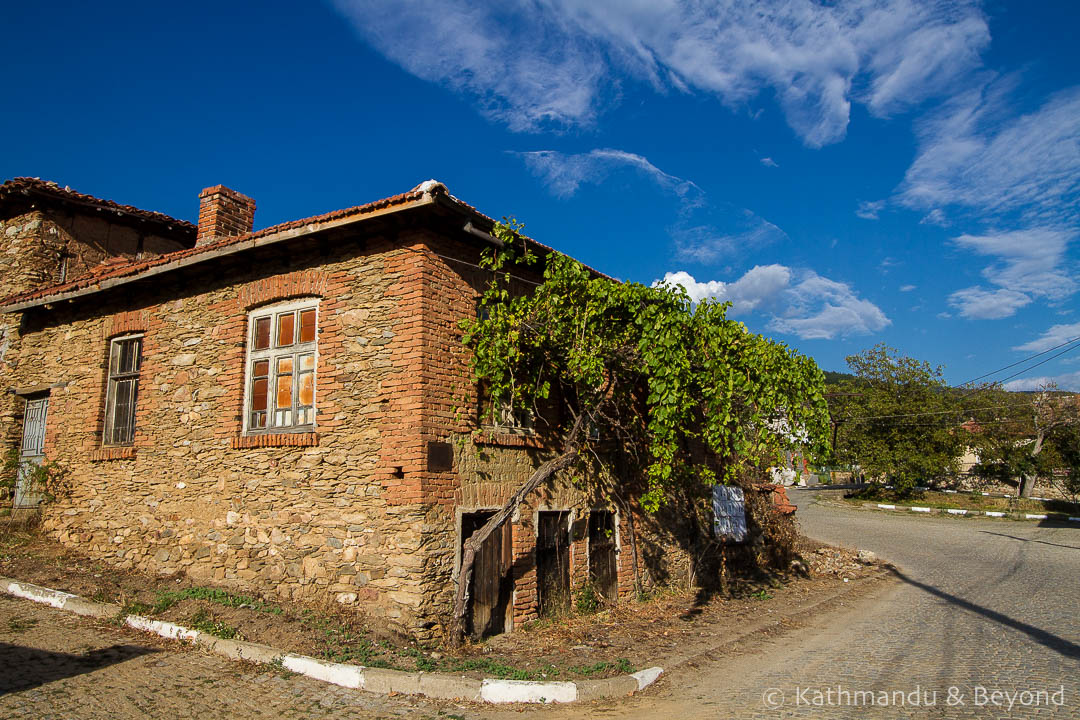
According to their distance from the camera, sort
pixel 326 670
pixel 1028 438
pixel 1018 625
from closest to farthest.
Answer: pixel 326 670 < pixel 1018 625 < pixel 1028 438

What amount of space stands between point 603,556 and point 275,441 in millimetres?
5003

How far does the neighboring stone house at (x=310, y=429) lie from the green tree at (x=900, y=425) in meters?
28.9

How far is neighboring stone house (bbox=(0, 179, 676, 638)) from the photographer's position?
7.68 m

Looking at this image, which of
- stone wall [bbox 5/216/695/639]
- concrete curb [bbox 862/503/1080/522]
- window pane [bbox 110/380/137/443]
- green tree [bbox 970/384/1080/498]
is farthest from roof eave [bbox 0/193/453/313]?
green tree [bbox 970/384/1080/498]

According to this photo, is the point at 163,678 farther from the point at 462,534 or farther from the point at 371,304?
the point at 371,304

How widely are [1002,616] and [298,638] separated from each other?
980cm

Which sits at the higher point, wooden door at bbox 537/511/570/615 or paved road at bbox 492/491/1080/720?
wooden door at bbox 537/511/570/615

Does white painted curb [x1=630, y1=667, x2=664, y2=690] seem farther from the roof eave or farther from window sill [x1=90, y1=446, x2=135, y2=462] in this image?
window sill [x1=90, y1=446, x2=135, y2=462]

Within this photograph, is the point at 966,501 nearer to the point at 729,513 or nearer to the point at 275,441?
the point at 729,513

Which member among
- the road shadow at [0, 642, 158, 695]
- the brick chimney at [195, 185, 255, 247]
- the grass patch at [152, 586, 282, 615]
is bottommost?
the road shadow at [0, 642, 158, 695]

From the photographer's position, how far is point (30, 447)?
11.9 metres

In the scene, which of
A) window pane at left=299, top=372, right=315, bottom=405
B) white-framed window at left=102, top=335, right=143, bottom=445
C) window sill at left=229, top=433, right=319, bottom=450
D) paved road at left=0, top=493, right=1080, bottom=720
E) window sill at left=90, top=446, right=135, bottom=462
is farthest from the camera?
white-framed window at left=102, top=335, right=143, bottom=445

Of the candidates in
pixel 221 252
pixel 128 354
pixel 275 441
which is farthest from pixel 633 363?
pixel 128 354

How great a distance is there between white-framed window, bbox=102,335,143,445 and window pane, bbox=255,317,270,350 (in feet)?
8.59
